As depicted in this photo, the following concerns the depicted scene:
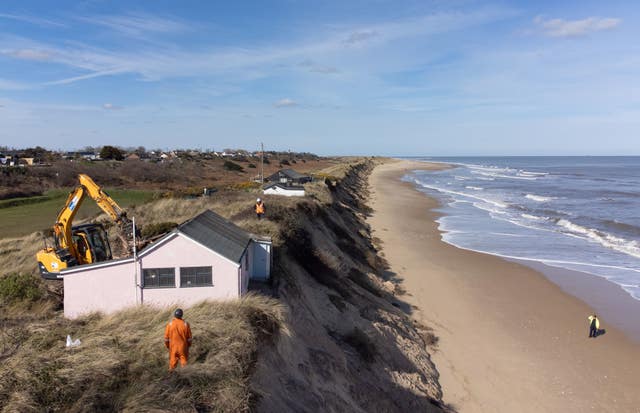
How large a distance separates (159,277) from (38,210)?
108 feet

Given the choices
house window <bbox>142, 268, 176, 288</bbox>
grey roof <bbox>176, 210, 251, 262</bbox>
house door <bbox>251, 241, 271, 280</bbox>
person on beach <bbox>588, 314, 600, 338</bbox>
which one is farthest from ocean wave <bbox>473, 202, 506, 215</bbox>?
house window <bbox>142, 268, 176, 288</bbox>

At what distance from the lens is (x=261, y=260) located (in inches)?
669

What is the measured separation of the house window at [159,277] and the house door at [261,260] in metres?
4.15

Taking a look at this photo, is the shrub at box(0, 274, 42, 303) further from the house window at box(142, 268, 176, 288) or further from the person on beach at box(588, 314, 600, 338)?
the person on beach at box(588, 314, 600, 338)

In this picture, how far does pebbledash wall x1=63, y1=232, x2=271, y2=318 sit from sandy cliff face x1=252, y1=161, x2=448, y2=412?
2.95 meters

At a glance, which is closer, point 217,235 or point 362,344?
point 217,235

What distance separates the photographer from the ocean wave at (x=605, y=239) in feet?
114

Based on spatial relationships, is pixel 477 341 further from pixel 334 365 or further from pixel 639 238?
pixel 639 238

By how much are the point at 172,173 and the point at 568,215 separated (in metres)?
58.4

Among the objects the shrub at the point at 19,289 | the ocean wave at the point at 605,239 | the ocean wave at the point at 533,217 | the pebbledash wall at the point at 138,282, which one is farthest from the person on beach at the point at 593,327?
the ocean wave at the point at 533,217

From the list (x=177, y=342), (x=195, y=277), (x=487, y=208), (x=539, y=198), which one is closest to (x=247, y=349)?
(x=177, y=342)

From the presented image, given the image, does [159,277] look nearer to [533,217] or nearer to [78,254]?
[78,254]

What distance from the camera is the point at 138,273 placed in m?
13.0

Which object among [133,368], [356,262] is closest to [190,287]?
[133,368]
